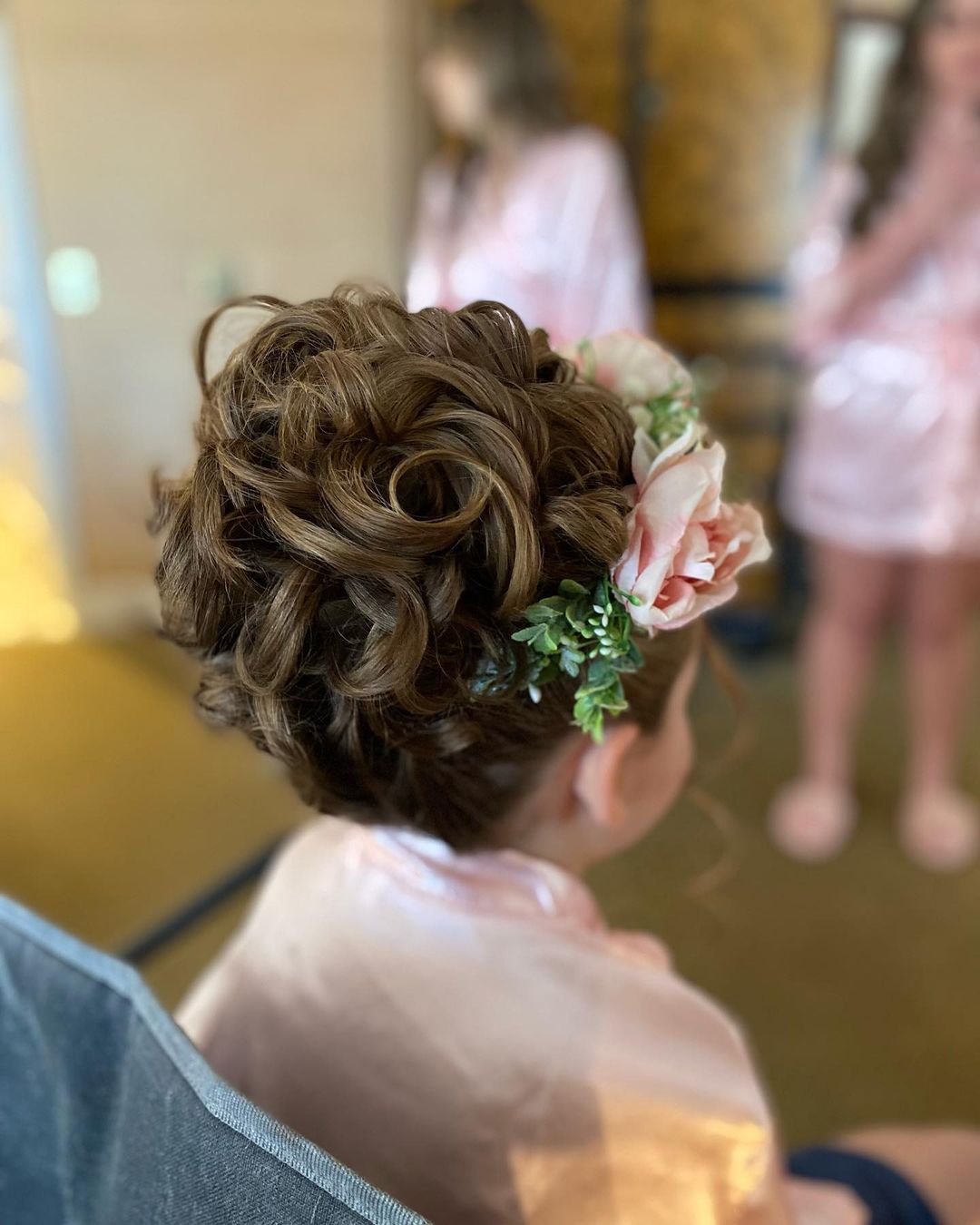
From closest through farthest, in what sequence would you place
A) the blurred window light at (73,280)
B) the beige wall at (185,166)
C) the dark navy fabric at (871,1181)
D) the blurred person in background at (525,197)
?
the dark navy fabric at (871,1181)
the blurred person in background at (525,197)
the beige wall at (185,166)
the blurred window light at (73,280)

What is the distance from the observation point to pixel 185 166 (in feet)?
7.22

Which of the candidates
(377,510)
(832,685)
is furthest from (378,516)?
(832,685)

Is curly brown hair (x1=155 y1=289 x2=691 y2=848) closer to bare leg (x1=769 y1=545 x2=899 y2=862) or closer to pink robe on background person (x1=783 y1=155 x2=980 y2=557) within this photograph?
pink robe on background person (x1=783 y1=155 x2=980 y2=557)

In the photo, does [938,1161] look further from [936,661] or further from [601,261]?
[601,261]

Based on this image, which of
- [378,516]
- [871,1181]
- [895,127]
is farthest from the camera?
[895,127]

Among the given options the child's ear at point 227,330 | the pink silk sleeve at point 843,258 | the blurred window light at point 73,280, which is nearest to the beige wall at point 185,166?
the blurred window light at point 73,280

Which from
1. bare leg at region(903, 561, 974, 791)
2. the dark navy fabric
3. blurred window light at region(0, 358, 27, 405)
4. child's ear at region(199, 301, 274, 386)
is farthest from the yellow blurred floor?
blurred window light at region(0, 358, 27, 405)

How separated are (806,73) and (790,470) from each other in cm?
91

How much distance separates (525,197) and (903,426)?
2.24 feet

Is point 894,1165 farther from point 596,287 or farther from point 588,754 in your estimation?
point 596,287

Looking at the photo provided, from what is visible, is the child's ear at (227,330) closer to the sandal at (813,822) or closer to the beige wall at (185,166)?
the sandal at (813,822)

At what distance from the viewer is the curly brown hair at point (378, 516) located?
45 centimetres

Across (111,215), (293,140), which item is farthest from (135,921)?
(293,140)

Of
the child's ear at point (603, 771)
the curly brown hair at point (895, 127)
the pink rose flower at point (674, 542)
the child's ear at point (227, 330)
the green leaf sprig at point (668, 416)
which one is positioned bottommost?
the child's ear at point (603, 771)
